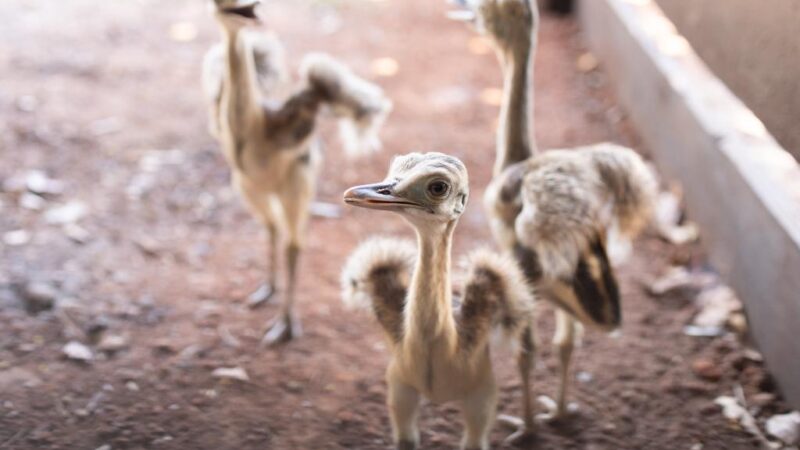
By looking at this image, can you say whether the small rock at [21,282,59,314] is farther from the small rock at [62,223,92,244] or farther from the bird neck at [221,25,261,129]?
the bird neck at [221,25,261,129]

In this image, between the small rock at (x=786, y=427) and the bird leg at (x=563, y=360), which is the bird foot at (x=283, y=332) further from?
the small rock at (x=786, y=427)

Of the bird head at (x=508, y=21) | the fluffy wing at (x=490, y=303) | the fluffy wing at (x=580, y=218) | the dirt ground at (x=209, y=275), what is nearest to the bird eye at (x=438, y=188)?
the fluffy wing at (x=490, y=303)

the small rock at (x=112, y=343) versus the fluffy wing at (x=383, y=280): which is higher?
the fluffy wing at (x=383, y=280)

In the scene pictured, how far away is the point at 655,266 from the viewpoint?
181 inches

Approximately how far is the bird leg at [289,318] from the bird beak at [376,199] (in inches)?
69.0

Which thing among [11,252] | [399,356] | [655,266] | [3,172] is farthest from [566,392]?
[3,172]

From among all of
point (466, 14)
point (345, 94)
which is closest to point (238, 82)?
point (345, 94)

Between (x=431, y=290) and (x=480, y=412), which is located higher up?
(x=431, y=290)

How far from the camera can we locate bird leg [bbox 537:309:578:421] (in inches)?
137

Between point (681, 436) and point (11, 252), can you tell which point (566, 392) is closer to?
point (681, 436)

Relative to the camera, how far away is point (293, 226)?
13.2 feet

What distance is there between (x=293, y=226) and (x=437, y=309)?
149 cm

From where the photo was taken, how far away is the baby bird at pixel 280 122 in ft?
11.9

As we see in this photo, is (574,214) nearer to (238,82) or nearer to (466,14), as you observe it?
(466,14)
